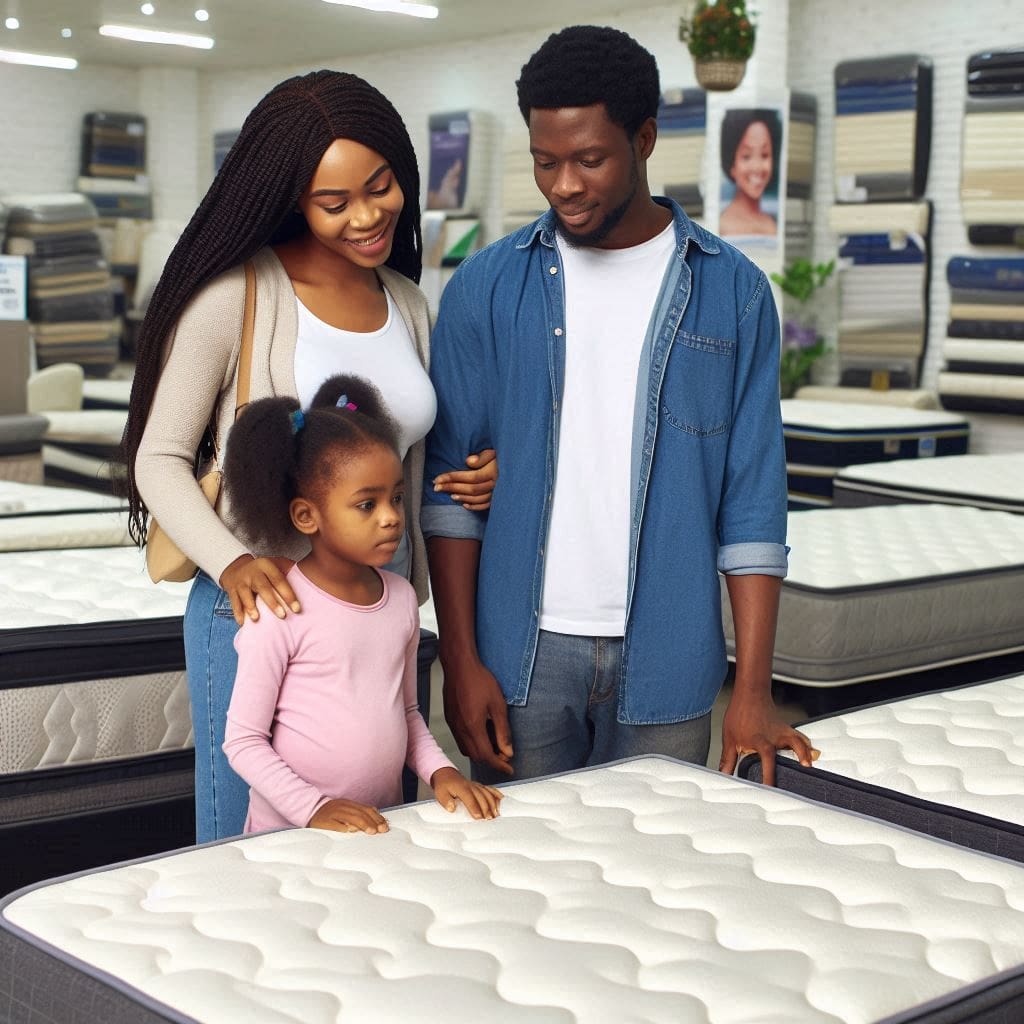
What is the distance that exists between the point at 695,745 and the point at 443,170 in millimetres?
10000

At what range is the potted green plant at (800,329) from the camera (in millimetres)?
9219

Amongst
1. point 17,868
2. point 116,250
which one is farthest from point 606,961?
point 116,250

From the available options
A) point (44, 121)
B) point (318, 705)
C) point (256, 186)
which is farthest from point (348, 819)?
point (44, 121)

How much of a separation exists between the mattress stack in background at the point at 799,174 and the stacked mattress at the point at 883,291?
51 centimetres

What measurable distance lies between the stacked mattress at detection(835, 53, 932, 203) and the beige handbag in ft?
25.2

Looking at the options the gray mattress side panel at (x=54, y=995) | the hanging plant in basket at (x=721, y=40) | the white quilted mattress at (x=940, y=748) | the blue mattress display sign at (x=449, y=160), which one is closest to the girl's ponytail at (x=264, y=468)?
the gray mattress side panel at (x=54, y=995)

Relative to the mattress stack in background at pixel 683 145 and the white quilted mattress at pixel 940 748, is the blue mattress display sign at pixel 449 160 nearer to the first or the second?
the mattress stack in background at pixel 683 145

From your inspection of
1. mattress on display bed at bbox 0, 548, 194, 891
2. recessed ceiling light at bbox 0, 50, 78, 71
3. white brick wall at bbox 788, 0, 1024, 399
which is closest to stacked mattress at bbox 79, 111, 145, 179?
recessed ceiling light at bbox 0, 50, 78, 71

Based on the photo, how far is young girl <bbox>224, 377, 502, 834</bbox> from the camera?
173 cm

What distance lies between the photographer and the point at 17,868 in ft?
8.20

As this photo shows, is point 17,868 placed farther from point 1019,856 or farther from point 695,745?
point 1019,856

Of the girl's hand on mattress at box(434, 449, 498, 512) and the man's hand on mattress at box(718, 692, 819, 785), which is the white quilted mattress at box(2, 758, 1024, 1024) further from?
the girl's hand on mattress at box(434, 449, 498, 512)

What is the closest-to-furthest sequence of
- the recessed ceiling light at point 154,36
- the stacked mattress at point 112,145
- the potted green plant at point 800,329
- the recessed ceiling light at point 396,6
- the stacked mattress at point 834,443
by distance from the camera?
the stacked mattress at point 834,443 < the potted green plant at point 800,329 < the recessed ceiling light at point 396,6 < the recessed ceiling light at point 154,36 < the stacked mattress at point 112,145

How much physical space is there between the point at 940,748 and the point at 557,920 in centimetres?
99
